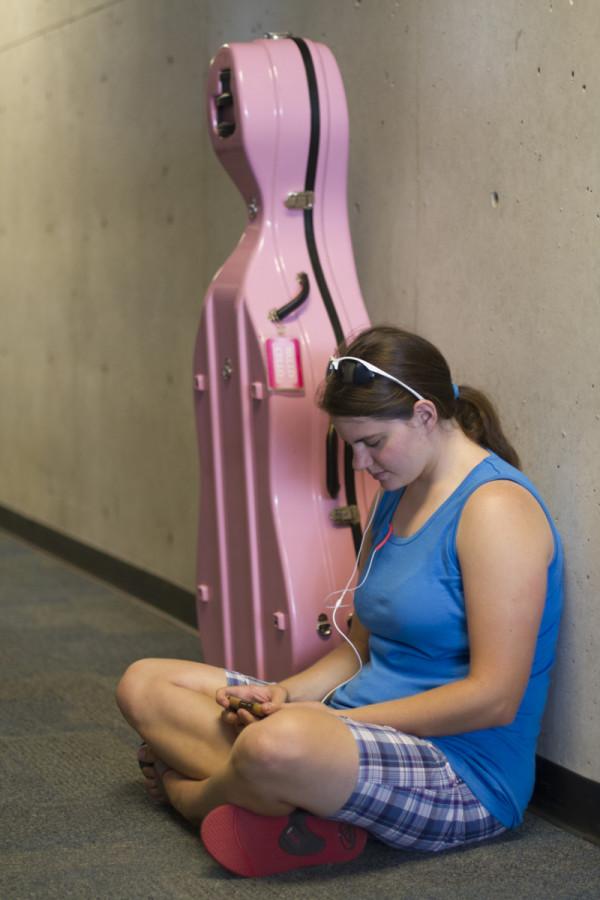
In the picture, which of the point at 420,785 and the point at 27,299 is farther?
the point at 27,299

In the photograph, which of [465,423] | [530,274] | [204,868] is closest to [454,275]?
[530,274]

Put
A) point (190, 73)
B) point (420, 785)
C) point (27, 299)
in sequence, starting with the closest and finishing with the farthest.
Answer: point (420, 785) → point (190, 73) → point (27, 299)

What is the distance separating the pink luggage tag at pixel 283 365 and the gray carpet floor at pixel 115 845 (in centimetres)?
83

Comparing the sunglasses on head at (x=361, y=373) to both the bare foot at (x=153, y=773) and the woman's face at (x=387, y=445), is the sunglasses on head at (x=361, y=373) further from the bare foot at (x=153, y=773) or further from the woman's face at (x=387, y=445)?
the bare foot at (x=153, y=773)

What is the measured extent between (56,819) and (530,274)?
1.31 meters

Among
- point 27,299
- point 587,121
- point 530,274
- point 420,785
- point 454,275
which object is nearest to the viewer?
point 420,785

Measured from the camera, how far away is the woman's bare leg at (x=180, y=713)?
233cm

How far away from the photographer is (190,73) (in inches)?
149

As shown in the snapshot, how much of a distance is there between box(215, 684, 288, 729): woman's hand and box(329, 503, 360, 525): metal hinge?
424mm

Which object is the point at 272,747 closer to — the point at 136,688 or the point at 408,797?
the point at 408,797

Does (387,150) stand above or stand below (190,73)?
below

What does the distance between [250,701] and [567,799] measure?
0.62 meters

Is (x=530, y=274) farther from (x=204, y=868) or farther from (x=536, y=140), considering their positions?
(x=204, y=868)

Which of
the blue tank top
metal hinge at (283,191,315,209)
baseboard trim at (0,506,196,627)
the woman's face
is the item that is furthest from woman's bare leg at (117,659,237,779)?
baseboard trim at (0,506,196,627)
